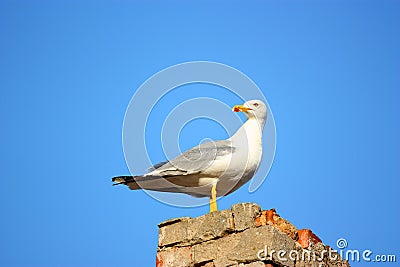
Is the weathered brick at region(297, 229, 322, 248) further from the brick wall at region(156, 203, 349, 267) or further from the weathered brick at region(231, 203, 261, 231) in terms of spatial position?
the weathered brick at region(231, 203, 261, 231)

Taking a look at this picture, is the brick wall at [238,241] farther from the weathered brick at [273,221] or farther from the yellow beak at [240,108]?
the yellow beak at [240,108]

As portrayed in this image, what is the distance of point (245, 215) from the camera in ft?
25.6

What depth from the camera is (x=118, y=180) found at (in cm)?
915

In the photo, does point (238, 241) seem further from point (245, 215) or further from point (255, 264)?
point (255, 264)

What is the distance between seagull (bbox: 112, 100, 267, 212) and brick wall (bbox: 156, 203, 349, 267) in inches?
38.9

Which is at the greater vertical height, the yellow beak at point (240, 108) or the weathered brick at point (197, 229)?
the yellow beak at point (240, 108)

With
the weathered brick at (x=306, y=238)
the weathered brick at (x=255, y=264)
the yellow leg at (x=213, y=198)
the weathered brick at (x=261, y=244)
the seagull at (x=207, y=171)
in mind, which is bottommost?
the weathered brick at (x=255, y=264)

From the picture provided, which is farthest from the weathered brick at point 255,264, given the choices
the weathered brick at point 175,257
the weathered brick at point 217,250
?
the weathered brick at point 175,257

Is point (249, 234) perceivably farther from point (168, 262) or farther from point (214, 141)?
point (214, 141)

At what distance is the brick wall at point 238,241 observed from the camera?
24.5 feet

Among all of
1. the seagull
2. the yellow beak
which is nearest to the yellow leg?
the seagull

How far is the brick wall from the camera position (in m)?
7.48

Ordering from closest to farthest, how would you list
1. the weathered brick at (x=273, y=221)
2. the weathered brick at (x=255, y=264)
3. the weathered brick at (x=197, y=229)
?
the weathered brick at (x=255, y=264), the weathered brick at (x=273, y=221), the weathered brick at (x=197, y=229)

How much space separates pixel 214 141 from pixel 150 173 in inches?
41.1
